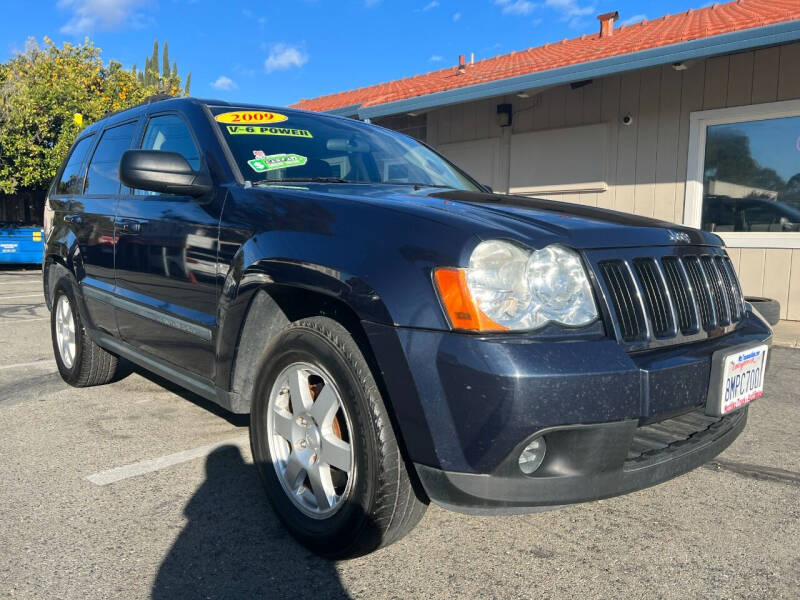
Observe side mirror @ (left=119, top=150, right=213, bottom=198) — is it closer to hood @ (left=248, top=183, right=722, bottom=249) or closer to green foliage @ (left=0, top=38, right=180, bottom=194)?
hood @ (left=248, top=183, right=722, bottom=249)

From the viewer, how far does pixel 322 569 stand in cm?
219

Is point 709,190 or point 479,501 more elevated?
point 709,190

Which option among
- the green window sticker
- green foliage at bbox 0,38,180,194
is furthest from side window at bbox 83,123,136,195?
green foliage at bbox 0,38,180,194

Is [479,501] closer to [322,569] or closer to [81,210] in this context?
[322,569]

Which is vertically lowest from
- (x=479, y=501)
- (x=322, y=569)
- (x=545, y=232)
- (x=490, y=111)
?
(x=322, y=569)

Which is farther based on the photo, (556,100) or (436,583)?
(556,100)

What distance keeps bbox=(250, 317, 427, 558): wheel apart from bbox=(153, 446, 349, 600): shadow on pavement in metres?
0.09

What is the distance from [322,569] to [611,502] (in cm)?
129

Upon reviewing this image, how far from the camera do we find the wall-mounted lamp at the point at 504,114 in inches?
400

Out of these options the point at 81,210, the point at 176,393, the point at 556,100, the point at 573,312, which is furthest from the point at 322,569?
the point at 556,100

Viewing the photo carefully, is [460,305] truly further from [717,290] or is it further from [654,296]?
[717,290]

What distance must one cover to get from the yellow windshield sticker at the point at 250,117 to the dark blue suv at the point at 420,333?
1 cm

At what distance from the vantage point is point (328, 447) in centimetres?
220

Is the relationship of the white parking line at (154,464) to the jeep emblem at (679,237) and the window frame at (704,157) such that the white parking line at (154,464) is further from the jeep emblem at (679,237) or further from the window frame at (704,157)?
the window frame at (704,157)
